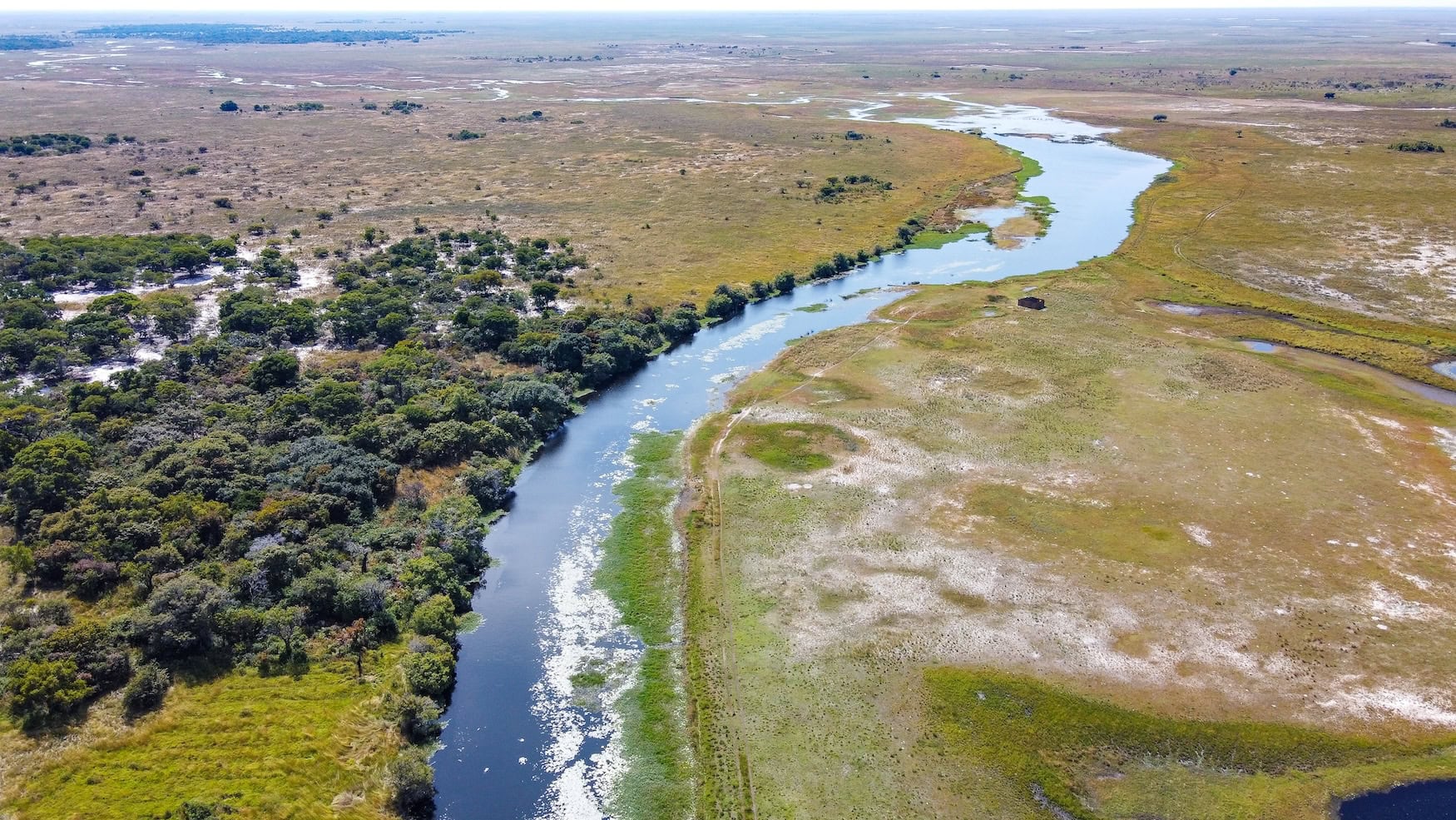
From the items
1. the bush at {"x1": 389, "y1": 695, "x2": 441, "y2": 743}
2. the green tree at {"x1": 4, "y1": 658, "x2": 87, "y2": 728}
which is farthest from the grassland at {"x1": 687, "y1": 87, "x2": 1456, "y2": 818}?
A: the green tree at {"x1": 4, "y1": 658, "x2": 87, "y2": 728}

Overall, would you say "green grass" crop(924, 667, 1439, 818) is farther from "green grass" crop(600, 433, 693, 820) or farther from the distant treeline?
the distant treeline

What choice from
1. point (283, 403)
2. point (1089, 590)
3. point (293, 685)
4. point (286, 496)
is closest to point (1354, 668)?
point (1089, 590)

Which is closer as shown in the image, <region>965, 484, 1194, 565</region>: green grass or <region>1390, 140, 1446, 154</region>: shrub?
<region>965, 484, 1194, 565</region>: green grass

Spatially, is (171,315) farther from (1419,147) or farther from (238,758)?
(1419,147)

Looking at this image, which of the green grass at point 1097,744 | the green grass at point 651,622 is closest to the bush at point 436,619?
the green grass at point 651,622

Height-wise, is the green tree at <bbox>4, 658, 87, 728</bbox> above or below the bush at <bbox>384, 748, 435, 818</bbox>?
above

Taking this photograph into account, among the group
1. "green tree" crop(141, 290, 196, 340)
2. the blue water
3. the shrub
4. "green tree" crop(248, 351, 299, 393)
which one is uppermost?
the shrub

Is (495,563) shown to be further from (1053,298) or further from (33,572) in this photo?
(1053,298)

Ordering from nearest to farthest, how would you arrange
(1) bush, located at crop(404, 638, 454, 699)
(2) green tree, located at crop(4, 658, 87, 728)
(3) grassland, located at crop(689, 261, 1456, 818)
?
(2) green tree, located at crop(4, 658, 87, 728) → (3) grassland, located at crop(689, 261, 1456, 818) → (1) bush, located at crop(404, 638, 454, 699)
